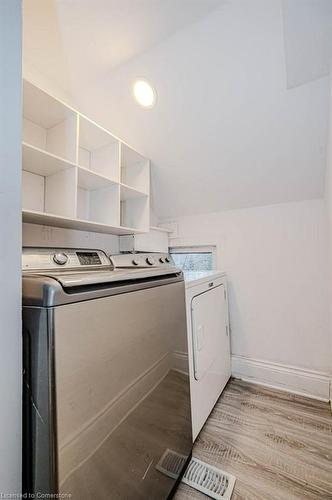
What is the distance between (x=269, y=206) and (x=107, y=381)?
198 cm

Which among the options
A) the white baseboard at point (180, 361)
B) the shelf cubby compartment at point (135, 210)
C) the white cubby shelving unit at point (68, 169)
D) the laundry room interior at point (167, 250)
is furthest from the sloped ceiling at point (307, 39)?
the white baseboard at point (180, 361)

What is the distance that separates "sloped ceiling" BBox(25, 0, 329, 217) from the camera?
132 cm

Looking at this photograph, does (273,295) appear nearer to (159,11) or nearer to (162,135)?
(162,135)

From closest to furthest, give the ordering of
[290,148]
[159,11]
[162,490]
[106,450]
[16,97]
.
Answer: [16,97]
[106,450]
[162,490]
[159,11]
[290,148]

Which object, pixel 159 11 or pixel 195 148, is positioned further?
pixel 195 148

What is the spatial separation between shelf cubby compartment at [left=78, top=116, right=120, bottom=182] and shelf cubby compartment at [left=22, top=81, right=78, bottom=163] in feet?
0.54

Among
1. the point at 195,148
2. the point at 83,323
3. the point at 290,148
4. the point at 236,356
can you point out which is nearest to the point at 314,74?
the point at 290,148

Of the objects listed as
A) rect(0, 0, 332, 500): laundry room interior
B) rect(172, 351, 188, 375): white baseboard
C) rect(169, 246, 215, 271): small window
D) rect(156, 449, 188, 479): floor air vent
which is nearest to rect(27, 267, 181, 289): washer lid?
rect(0, 0, 332, 500): laundry room interior

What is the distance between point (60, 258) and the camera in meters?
1.18

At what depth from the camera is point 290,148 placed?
1.72 m

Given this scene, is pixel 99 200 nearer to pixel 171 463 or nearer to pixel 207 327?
pixel 207 327

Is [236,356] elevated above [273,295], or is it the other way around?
[273,295]

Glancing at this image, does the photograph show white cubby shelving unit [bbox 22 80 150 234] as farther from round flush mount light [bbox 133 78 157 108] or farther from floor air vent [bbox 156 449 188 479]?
floor air vent [bbox 156 449 188 479]

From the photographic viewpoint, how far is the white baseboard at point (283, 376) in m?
1.85
